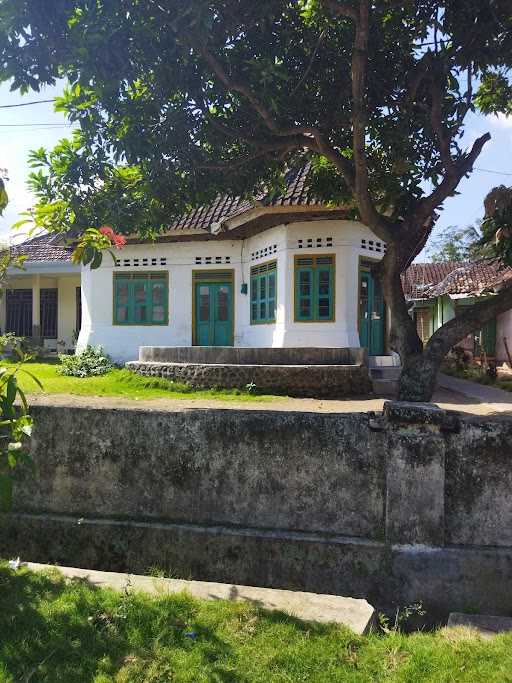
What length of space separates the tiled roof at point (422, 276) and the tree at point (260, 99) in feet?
51.2

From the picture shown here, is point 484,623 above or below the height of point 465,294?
below

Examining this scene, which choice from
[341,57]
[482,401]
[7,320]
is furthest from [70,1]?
[7,320]

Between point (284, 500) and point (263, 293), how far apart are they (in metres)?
8.42

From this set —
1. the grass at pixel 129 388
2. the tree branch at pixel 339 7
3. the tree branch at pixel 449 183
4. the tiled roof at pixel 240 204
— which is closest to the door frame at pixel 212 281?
the tiled roof at pixel 240 204

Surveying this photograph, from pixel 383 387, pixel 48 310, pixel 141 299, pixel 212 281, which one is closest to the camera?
pixel 383 387

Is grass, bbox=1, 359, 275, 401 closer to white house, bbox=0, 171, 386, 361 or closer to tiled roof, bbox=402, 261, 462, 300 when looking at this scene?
white house, bbox=0, 171, 386, 361

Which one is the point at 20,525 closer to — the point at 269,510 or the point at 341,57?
the point at 269,510

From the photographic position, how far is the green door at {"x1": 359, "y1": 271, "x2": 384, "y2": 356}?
38.1ft

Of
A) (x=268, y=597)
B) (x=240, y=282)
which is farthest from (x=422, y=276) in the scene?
(x=268, y=597)

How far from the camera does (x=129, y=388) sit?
32.1 ft

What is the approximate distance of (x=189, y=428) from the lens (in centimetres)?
450

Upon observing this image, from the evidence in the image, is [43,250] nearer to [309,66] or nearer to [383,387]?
[383,387]

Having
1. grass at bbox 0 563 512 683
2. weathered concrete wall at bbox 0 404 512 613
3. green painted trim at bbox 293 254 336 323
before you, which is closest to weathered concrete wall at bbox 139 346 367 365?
green painted trim at bbox 293 254 336 323

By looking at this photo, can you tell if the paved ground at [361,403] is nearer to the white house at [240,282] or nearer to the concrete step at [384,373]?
the concrete step at [384,373]
